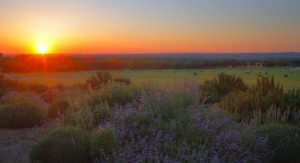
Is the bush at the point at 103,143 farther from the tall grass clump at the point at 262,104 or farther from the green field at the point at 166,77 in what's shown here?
the green field at the point at 166,77

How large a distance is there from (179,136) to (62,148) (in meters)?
2.11

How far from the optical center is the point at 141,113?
8.41 meters

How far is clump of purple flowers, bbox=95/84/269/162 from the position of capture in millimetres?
6777

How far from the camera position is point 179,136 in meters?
7.76

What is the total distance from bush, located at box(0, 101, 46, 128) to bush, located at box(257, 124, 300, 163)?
7.50 meters

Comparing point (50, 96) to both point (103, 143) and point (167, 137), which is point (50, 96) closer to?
point (103, 143)

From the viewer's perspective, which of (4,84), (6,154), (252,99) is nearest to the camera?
(6,154)

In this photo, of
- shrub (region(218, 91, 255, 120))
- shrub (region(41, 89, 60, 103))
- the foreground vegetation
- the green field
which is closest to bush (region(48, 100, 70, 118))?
the foreground vegetation

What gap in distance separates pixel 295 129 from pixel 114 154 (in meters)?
3.91

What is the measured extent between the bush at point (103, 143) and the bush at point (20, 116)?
6028 millimetres

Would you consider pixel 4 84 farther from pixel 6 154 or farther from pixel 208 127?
pixel 208 127

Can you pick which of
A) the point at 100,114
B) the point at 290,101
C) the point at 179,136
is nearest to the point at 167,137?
the point at 179,136

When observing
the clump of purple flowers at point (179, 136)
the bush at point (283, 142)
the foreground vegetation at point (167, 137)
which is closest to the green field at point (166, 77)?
the foreground vegetation at point (167, 137)

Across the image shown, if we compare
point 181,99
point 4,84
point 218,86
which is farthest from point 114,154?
point 4,84
